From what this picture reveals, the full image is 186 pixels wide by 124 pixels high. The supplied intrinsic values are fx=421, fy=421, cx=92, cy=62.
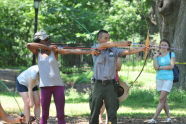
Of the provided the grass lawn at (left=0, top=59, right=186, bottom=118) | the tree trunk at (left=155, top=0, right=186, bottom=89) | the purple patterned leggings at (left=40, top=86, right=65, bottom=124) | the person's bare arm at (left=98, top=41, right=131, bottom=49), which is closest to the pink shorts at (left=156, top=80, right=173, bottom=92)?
the grass lawn at (left=0, top=59, right=186, bottom=118)

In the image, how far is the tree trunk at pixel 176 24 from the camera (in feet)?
44.1

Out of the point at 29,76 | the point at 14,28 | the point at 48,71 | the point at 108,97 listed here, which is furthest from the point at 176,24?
the point at 14,28

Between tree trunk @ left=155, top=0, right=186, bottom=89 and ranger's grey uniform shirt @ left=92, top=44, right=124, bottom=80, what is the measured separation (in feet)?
22.8

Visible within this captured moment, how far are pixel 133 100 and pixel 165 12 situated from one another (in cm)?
323

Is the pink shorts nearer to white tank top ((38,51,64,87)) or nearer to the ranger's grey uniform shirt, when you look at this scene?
the ranger's grey uniform shirt

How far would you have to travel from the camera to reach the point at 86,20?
2280cm

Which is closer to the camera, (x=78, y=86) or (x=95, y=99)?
(x=95, y=99)

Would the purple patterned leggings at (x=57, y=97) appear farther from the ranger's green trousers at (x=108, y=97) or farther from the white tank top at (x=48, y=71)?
the ranger's green trousers at (x=108, y=97)

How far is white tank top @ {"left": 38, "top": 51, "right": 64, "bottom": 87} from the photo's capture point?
6.62m

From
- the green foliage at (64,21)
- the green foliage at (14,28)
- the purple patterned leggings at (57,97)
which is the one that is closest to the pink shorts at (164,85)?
the purple patterned leggings at (57,97)

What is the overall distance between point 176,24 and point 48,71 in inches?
323

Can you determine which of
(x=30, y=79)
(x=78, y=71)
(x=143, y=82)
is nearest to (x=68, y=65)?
(x=78, y=71)

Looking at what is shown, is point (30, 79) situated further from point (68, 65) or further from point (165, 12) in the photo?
point (68, 65)

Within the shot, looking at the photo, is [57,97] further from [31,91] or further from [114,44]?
[114,44]
